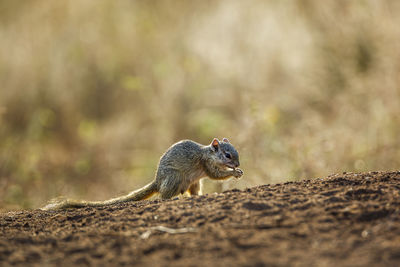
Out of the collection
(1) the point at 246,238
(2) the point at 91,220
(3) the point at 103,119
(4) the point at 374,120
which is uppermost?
(3) the point at 103,119

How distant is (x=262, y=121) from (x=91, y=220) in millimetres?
5101

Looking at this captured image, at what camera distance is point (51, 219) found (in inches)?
157

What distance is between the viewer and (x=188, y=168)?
19.2ft

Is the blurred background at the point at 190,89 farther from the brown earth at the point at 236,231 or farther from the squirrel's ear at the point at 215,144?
the brown earth at the point at 236,231

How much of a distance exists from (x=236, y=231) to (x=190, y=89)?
8.58 meters

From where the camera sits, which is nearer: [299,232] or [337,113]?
[299,232]

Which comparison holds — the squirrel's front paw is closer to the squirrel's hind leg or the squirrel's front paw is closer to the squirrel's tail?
the squirrel's hind leg

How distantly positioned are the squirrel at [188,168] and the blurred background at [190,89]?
1.27 meters

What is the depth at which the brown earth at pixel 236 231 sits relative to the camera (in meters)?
2.65

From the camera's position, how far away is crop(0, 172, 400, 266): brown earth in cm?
265

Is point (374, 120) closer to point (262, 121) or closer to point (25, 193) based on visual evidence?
point (262, 121)

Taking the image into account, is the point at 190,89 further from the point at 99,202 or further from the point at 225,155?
the point at 99,202

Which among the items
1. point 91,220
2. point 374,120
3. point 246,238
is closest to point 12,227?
point 91,220

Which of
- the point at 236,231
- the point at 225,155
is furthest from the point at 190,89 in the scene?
the point at 236,231
